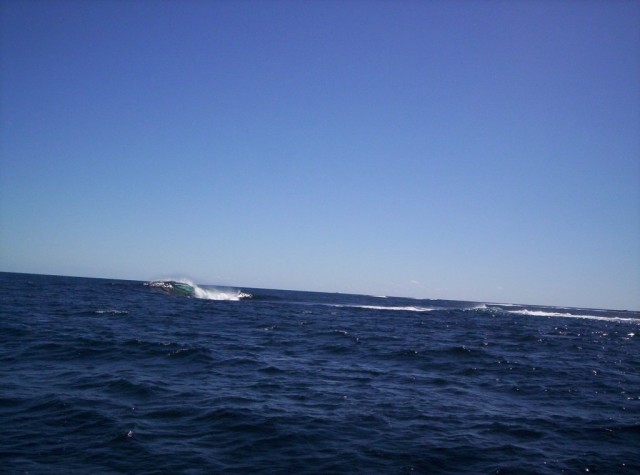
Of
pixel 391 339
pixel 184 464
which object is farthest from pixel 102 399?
pixel 391 339

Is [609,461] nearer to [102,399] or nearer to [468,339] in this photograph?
[102,399]

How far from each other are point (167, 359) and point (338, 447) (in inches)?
472

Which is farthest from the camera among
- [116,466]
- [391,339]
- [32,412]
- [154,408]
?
[391,339]

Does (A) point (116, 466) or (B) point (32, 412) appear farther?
(B) point (32, 412)

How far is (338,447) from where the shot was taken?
1087cm

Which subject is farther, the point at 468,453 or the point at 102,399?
→ the point at 102,399

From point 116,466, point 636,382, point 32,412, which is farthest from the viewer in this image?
point 636,382

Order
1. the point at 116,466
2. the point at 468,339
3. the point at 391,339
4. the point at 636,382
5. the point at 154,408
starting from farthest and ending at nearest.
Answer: the point at 468,339 → the point at 391,339 → the point at 636,382 → the point at 154,408 → the point at 116,466

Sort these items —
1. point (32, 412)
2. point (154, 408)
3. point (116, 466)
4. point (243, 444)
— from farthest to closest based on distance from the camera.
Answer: point (154, 408) → point (32, 412) → point (243, 444) → point (116, 466)

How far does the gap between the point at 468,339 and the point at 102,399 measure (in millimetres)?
30878

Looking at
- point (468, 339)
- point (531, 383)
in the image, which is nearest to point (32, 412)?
point (531, 383)

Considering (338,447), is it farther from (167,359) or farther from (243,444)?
(167,359)

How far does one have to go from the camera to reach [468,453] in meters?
10.9

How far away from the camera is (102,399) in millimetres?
13492
